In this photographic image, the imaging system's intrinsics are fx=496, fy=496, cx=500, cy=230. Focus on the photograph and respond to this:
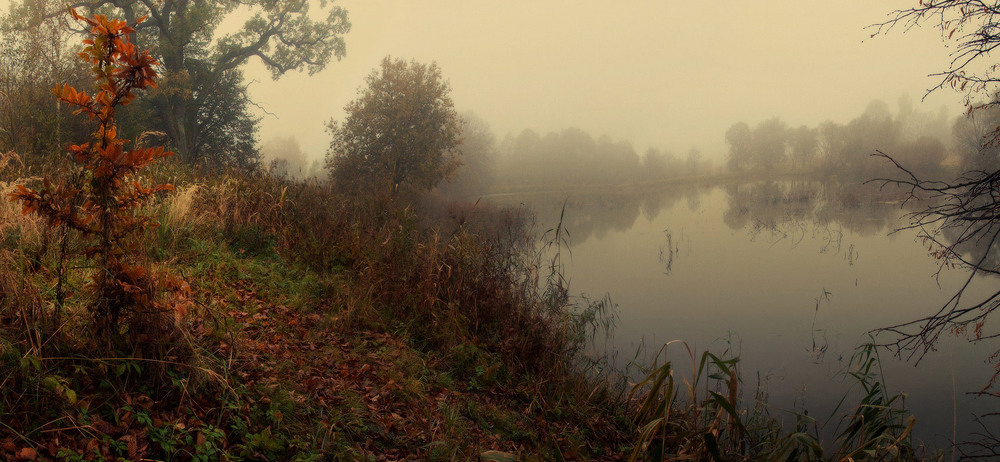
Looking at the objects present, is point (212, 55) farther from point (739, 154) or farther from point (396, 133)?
point (739, 154)

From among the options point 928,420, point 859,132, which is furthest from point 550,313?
point 859,132

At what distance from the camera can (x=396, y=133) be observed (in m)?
25.1

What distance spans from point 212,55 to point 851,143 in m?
56.3

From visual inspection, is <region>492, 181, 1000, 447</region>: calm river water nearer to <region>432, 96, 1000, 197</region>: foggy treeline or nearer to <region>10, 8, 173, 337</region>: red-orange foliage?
<region>10, 8, 173, 337</region>: red-orange foliage

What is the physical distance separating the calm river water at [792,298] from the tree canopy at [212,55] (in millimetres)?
15359

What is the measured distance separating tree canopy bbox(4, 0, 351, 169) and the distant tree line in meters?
38.3

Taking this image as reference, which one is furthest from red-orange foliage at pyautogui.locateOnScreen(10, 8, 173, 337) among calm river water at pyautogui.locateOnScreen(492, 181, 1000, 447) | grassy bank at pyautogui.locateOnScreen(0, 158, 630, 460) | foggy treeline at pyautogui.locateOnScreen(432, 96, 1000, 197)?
foggy treeline at pyautogui.locateOnScreen(432, 96, 1000, 197)

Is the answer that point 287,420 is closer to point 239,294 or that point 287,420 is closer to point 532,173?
point 239,294

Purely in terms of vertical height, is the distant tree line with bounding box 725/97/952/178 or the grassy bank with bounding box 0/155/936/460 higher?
the distant tree line with bounding box 725/97/952/178

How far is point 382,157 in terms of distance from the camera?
24500 millimetres

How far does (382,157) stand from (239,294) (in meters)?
19.3

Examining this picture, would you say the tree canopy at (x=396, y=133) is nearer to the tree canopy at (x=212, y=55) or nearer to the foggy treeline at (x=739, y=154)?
the tree canopy at (x=212, y=55)

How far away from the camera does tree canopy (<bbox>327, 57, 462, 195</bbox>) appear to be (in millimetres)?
24797

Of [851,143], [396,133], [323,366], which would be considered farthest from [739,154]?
[323,366]
